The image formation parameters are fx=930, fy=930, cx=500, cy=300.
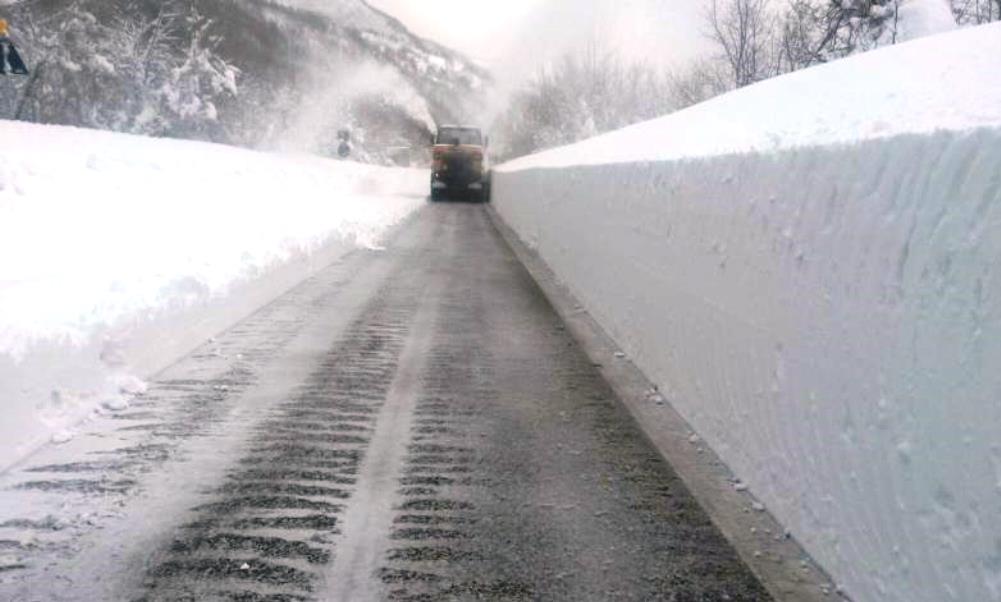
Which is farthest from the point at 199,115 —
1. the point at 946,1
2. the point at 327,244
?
the point at 327,244

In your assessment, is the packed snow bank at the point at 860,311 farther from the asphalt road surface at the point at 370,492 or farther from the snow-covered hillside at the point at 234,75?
the snow-covered hillside at the point at 234,75

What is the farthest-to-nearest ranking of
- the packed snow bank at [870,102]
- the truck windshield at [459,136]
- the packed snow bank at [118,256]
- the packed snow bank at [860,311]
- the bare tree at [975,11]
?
the truck windshield at [459,136]
the bare tree at [975,11]
the packed snow bank at [118,256]
the packed snow bank at [870,102]
the packed snow bank at [860,311]

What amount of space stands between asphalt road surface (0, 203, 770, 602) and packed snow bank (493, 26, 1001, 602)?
46 centimetres

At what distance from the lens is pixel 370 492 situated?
4.09 m

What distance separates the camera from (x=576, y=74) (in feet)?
258

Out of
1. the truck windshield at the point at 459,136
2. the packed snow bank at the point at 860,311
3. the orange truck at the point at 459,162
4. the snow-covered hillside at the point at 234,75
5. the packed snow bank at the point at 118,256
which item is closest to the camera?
the packed snow bank at the point at 860,311

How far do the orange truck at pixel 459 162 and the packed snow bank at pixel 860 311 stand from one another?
3060 cm

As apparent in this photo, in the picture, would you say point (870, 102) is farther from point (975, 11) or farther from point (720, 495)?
point (975, 11)

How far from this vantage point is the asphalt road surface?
3203 millimetres

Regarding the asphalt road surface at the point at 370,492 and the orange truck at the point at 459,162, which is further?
the orange truck at the point at 459,162

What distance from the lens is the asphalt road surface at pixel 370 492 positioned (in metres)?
3.20

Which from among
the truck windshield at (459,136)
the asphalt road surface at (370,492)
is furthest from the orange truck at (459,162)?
the asphalt road surface at (370,492)

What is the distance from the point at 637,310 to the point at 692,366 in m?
1.76

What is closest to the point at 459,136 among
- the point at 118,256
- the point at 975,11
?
the point at 975,11
